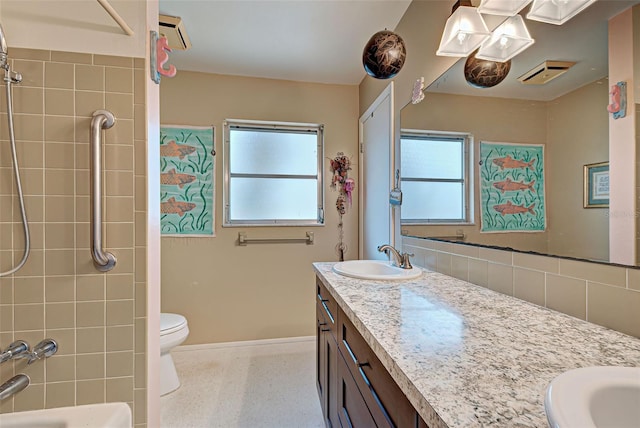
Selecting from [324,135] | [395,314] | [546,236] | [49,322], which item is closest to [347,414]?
[395,314]

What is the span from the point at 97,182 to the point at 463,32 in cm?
154

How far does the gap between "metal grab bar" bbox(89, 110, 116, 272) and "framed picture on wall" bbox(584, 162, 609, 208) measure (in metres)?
1.56

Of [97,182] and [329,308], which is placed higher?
[97,182]

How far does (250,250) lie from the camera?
2594 mm

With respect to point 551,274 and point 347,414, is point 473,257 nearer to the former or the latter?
point 551,274

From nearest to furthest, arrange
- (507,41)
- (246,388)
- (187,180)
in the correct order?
1. (507,41)
2. (246,388)
3. (187,180)

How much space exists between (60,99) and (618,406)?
1.66 meters

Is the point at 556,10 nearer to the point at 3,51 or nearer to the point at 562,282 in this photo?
the point at 562,282

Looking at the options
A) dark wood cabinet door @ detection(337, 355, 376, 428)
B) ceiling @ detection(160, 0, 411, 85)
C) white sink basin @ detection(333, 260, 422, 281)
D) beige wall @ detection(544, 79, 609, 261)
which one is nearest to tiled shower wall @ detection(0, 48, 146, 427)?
dark wood cabinet door @ detection(337, 355, 376, 428)

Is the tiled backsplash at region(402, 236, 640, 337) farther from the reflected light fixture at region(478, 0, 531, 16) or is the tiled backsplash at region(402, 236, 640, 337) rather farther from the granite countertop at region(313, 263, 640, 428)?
the reflected light fixture at region(478, 0, 531, 16)

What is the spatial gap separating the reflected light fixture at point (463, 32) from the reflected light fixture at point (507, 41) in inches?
1.6

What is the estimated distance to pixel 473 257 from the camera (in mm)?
1275

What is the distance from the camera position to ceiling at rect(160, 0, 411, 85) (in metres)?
1.77

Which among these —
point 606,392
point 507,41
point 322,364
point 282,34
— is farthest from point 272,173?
→ point 606,392
